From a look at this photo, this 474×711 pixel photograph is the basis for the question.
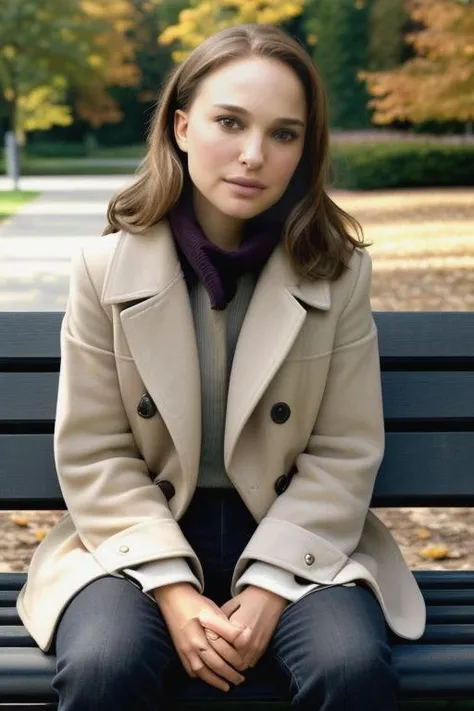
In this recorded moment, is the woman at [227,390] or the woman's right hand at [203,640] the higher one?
the woman at [227,390]

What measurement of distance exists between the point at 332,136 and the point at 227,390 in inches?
1412

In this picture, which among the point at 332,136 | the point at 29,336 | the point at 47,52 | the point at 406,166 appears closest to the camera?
the point at 29,336

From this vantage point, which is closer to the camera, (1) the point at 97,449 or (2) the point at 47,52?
(1) the point at 97,449

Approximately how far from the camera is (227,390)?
2.91 m

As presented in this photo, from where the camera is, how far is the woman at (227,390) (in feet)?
8.76

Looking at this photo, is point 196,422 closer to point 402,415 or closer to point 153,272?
point 153,272

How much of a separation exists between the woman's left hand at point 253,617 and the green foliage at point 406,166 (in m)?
24.5

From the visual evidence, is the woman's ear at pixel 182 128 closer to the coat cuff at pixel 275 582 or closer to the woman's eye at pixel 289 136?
the woman's eye at pixel 289 136

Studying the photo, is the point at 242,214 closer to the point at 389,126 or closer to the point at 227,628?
the point at 227,628

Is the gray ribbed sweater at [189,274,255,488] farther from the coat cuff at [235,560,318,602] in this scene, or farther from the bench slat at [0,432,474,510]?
the bench slat at [0,432,474,510]

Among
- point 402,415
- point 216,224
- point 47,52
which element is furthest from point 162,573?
point 47,52

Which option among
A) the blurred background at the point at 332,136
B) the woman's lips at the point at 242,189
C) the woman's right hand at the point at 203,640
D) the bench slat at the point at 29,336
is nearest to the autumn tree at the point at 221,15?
the blurred background at the point at 332,136

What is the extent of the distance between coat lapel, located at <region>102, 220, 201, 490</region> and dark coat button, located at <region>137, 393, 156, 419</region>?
36mm

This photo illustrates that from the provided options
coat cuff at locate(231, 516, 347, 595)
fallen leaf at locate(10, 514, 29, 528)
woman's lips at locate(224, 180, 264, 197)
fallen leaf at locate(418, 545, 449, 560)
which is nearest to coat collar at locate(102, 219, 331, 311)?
woman's lips at locate(224, 180, 264, 197)
